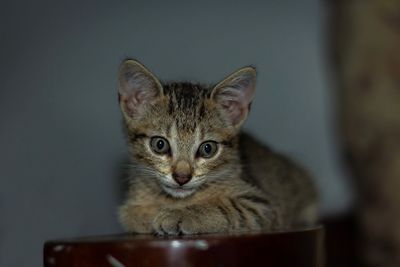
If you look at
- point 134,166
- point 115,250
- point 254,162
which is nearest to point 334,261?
point 254,162

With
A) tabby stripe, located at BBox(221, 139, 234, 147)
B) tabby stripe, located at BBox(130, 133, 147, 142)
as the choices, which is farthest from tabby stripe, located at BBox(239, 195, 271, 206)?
tabby stripe, located at BBox(130, 133, 147, 142)

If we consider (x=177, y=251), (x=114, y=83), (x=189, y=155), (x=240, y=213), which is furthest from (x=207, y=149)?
(x=114, y=83)

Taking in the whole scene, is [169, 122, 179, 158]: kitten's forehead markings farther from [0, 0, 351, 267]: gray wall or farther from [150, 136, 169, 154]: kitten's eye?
[0, 0, 351, 267]: gray wall

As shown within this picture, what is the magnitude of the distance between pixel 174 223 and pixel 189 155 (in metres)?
0.19

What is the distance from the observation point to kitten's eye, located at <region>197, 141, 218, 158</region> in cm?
151

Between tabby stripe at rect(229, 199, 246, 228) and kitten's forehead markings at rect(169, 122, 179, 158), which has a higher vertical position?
kitten's forehead markings at rect(169, 122, 179, 158)

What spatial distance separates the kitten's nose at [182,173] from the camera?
1442 mm

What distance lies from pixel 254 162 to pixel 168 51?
89 cm

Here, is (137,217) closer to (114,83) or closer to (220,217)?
(220,217)

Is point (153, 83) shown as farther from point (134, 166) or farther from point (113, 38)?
point (113, 38)

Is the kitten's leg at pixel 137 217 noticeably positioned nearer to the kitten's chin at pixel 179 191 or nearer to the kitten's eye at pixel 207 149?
the kitten's chin at pixel 179 191

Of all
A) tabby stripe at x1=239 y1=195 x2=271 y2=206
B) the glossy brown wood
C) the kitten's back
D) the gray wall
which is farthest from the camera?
the gray wall

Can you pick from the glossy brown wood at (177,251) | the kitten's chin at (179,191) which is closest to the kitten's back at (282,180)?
the kitten's chin at (179,191)

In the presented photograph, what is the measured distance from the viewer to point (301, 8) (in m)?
2.85
